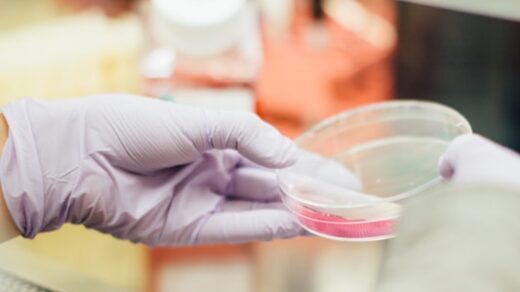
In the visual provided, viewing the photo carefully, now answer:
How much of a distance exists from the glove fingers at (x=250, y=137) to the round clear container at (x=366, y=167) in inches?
2.0

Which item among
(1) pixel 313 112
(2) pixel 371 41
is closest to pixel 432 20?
(2) pixel 371 41

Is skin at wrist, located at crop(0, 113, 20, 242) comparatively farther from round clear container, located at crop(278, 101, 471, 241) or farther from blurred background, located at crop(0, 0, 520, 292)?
blurred background, located at crop(0, 0, 520, 292)

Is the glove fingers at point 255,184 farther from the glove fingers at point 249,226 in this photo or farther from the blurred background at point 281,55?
the blurred background at point 281,55

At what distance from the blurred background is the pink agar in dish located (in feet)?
1.81

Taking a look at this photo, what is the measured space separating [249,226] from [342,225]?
130 millimetres

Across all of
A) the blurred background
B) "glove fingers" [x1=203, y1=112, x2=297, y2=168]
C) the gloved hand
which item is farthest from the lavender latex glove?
the blurred background

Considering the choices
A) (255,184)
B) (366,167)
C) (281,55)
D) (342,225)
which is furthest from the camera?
(281,55)

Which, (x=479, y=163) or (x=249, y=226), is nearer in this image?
(x=479, y=163)

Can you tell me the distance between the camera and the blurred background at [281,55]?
1.71 m

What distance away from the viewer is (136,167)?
116 cm

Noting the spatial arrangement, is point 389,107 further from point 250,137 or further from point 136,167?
point 136,167

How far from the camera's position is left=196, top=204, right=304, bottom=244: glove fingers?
1.15 m

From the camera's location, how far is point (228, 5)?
1753mm

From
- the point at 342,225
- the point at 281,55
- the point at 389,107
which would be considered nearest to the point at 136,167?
the point at 342,225
